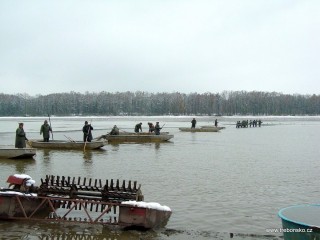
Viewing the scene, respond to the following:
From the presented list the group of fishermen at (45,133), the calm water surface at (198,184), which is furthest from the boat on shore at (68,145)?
the calm water surface at (198,184)

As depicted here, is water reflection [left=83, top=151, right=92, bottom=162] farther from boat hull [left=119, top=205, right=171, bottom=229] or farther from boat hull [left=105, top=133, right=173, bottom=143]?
boat hull [left=119, top=205, right=171, bottom=229]

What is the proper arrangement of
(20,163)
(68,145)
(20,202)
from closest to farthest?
1. (20,202)
2. (20,163)
3. (68,145)

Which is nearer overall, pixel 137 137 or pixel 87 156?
pixel 87 156

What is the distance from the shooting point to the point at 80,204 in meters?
10.4

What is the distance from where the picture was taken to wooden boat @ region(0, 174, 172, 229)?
946 cm

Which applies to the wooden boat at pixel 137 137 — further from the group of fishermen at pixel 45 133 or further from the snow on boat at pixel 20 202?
the snow on boat at pixel 20 202

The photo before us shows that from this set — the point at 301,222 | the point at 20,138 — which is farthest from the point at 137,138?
the point at 301,222

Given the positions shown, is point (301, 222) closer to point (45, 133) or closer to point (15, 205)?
point (15, 205)

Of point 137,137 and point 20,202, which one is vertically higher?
point 137,137

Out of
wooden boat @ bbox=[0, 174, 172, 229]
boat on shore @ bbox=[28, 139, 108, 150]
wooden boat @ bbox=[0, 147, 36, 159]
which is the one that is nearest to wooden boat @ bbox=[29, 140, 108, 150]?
boat on shore @ bbox=[28, 139, 108, 150]

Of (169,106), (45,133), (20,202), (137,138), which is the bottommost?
(20,202)

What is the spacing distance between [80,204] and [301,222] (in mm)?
5465

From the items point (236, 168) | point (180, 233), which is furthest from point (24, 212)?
point (236, 168)

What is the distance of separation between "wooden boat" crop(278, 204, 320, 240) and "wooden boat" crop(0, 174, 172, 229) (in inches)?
120
